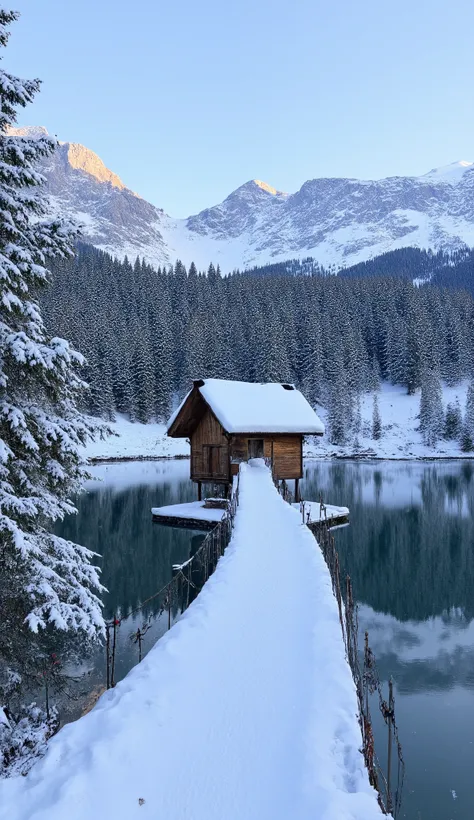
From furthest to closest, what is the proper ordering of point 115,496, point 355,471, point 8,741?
point 355,471, point 115,496, point 8,741

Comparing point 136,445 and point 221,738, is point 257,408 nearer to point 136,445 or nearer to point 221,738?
point 221,738

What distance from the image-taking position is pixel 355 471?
5466 cm

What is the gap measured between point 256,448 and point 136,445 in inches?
1637

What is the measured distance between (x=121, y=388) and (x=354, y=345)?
136ft

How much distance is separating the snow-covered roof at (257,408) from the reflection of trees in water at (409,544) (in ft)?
20.2

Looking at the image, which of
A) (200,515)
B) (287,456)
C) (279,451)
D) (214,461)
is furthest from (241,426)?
(200,515)

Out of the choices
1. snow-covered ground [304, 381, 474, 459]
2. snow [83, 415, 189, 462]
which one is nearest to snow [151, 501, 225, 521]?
snow [83, 415, 189, 462]

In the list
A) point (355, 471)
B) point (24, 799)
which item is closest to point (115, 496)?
point (355, 471)

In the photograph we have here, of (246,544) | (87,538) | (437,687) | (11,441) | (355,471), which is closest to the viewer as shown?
(11,441)

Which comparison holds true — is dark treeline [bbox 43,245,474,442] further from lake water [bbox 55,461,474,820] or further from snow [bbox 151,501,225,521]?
snow [bbox 151,501,225,521]

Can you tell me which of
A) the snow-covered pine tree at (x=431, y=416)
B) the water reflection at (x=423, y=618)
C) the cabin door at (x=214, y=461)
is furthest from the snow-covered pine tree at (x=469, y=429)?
the cabin door at (x=214, y=461)

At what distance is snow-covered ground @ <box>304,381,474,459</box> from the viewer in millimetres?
70562

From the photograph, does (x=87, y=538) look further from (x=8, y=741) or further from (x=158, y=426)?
(x=158, y=426)

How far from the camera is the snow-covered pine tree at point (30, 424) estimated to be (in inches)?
309
